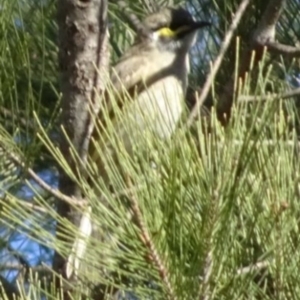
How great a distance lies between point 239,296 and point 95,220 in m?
0.28

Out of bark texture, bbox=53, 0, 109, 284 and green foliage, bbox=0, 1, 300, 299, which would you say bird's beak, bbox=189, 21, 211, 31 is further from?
green foliage, bbox=0, 1, 300, 299

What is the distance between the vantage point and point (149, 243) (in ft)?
6.19

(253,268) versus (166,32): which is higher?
(253,268)

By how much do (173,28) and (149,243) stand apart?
2.09m

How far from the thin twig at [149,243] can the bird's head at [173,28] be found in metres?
1.78

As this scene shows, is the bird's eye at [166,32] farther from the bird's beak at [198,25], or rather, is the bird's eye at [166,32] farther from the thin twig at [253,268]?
the thin twig at [253,268]

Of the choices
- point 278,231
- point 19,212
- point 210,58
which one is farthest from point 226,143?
point 210,58

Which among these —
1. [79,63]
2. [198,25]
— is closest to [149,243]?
[79,63]

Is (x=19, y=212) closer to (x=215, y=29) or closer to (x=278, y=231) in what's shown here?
(x=278, y=231)

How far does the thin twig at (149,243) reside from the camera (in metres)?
1.87

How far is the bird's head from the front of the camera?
3734 millimetres

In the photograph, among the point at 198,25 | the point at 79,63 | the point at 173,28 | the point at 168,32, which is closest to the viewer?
the point at 79,63

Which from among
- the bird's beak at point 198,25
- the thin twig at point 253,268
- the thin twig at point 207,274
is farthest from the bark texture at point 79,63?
the thin twig at point 207,274

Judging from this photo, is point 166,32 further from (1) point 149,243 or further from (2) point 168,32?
(1) point 149,243
